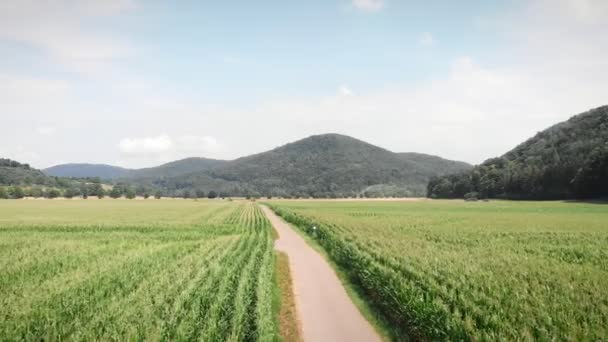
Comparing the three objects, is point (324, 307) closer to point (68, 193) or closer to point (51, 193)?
point (51, 193)

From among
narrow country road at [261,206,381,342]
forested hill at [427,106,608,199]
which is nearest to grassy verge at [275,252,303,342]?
narrow country road at [261,206,381,342]

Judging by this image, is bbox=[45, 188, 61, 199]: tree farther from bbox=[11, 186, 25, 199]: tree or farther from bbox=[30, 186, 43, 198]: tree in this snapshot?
bbox=[11, 186, 25, 199]: tree

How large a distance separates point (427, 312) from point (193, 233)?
33816mm

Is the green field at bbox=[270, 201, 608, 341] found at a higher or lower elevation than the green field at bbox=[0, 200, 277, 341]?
higher

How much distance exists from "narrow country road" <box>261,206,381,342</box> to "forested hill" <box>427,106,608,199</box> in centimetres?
8884

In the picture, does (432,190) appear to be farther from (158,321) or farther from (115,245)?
(158,321)

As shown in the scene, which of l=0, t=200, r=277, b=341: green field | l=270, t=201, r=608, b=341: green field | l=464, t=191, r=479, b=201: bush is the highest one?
l=464, t=191, r=479, b=201: bush

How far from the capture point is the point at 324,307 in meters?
16.9

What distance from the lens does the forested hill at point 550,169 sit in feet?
307

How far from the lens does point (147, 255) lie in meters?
25.4

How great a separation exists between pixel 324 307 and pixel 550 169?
113 m

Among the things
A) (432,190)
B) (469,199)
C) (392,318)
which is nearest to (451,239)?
(392,318)

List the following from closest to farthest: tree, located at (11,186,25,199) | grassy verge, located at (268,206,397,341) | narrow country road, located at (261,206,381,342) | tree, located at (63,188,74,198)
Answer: narrow country road, located at (261,206,381,342)
grassy verge, located at (268,206,397,341)
tree, located at (11,186,25,199)
tree, located at (63,188,74,198)

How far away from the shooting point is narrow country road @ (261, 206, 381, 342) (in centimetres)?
1370
